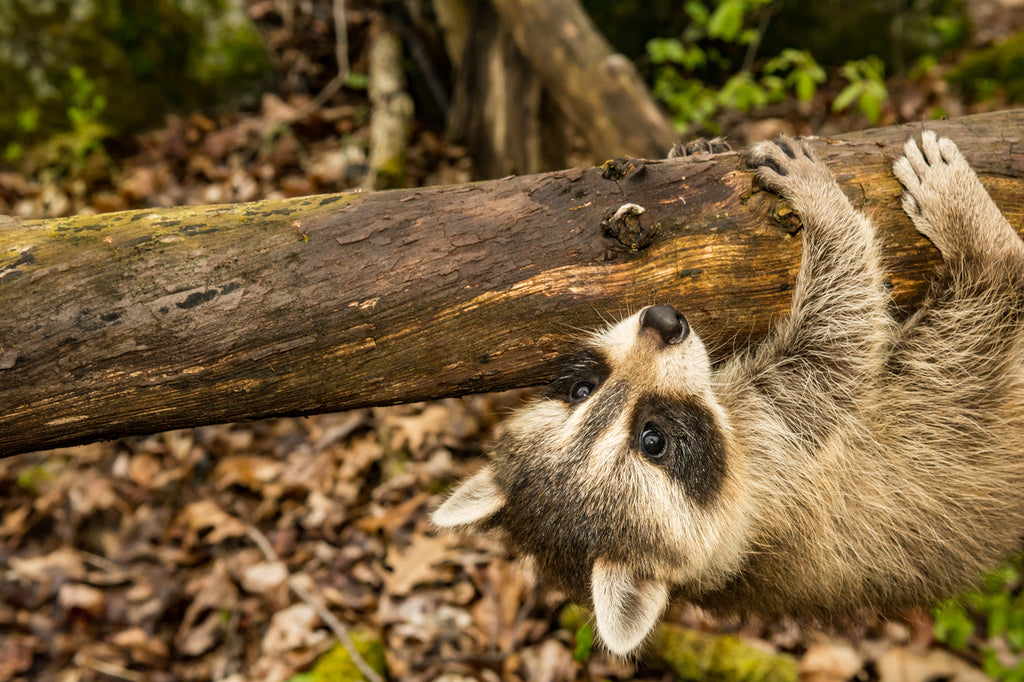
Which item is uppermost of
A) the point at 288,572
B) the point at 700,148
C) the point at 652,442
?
the point at 700,148

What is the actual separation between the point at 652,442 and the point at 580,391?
391 mm

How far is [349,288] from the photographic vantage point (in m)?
2.56

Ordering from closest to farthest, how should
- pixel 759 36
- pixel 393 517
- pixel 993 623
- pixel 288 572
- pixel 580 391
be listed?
pixel 580 391 → pixel 993 623 → pixel 288 572 → pixel 393 517 → pixel 759 36

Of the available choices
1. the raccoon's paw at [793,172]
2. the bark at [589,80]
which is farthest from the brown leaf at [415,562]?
the raccoon's paw at [793,172]

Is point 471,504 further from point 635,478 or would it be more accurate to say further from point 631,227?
point 631,227

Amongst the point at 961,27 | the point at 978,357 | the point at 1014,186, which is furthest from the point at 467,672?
the point at 961,27

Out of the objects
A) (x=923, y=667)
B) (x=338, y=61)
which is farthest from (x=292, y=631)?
(x=338, y=61)

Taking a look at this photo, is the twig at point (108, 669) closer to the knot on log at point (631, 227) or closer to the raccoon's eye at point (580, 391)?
the raccoon's eye at point (580, 391)

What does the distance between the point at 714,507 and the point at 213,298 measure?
2.24 meters

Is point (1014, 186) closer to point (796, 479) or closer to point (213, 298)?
point (796, 479)

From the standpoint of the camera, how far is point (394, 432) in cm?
527

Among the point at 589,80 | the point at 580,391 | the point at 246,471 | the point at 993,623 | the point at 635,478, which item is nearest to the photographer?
the point at 635,478

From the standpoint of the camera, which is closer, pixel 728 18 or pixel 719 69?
pixel 728 18

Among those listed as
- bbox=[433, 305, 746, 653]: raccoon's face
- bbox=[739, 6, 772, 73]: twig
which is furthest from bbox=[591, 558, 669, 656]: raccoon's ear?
bbox=[739, 6, 772, 73]: twig
